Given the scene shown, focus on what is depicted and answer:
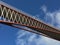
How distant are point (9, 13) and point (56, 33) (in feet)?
77.6

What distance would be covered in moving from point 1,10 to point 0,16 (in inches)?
39.8

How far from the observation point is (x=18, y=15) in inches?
1606

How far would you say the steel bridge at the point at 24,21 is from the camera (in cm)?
3584

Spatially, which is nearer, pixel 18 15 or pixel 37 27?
pixel 18 15

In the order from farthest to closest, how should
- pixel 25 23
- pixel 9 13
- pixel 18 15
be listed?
1. pixel 25 23
2. pixel 18 15
3. pixel 9 13

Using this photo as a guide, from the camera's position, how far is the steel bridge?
35.8m

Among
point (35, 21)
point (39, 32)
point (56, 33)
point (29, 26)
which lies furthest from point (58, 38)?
point (29, 26)

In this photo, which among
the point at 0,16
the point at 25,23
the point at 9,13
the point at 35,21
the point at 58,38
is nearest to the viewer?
the point at 0,16

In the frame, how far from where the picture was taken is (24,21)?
43688 mm

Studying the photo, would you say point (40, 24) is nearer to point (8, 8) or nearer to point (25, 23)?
point (25, 23)

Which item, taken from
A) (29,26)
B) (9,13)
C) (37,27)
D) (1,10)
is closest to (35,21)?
(37,27)

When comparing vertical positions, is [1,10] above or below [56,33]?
above

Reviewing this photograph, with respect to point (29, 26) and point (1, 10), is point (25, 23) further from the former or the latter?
point (1, 10)

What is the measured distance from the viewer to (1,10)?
3491 centimetres
